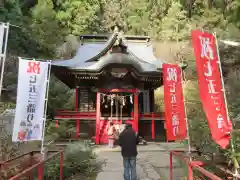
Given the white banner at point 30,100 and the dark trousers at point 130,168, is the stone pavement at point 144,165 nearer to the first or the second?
the dark trousers at point 130,168

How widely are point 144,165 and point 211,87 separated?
5128mm

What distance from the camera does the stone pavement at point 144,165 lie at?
789cm

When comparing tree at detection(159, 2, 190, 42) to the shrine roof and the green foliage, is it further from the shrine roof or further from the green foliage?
the green foliage

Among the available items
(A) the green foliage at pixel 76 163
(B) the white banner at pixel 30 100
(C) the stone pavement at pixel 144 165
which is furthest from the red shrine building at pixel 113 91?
(B) the white banner at pixel 30 100

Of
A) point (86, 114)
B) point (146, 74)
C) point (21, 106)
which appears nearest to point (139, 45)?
point (146, 74)

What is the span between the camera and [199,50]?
520 centimetres

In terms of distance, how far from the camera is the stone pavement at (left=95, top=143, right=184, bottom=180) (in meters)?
7.89

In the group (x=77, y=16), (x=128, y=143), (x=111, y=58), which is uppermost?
(x=77, y=16)

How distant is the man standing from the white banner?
1.90m

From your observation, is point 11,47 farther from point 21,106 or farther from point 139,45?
point 21,106

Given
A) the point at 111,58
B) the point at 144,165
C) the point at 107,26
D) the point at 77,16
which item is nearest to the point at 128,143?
the point at 144,165

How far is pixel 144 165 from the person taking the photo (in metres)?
9.45

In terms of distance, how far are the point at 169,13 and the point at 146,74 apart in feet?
77.1

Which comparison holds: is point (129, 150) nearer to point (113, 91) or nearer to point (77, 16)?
point (113, 91)
